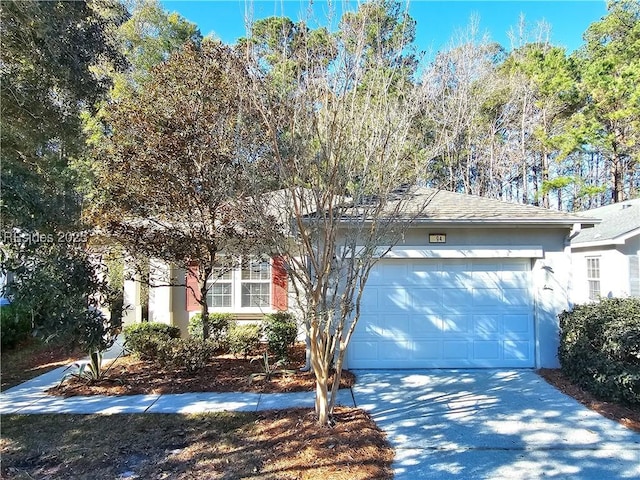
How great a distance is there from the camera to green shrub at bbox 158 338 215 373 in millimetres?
7621

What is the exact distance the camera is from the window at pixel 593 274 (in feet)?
41.8

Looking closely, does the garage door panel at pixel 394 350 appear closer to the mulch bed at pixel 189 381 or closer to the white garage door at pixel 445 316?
the white garage door at pixel 445 316

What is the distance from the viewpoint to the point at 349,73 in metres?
4.73

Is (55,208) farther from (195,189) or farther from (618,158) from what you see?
(618,158)

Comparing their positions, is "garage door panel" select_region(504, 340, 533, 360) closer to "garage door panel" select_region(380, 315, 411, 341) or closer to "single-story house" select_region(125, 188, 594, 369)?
"single-story house" select_region(125, 188, 594, 369)

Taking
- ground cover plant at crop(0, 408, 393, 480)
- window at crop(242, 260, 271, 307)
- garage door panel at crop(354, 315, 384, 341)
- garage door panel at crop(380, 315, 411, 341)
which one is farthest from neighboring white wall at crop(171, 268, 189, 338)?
garage door panel at crop(380, 315, 411, 341)

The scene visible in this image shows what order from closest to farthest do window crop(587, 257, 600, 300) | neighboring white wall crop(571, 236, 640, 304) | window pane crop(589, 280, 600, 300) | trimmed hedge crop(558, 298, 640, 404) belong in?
trimmed hedge crop(558, 298, 640, 404)
neighboring white wall crop(571, 236, 640, 304)
window pane crop(589, 280, 600, 300)
window crop(587, 257, 600, 300)

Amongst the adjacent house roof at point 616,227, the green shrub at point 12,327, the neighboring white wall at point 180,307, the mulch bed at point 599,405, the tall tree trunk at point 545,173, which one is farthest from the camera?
the tall tree trunk at point 545,173

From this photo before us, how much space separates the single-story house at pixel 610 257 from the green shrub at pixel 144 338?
34.1ft

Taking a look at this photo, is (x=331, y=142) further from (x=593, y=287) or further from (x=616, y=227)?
(x=593, y=287)

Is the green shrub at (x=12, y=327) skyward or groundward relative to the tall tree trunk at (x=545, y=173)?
groundward

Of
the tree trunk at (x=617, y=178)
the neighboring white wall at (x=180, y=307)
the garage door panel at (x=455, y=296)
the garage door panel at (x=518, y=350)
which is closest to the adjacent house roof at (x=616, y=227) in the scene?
the garage door panel at (x=518, y=350)

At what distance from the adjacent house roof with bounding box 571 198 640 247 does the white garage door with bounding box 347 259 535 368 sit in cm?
421

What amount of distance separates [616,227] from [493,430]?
32.4 ft
